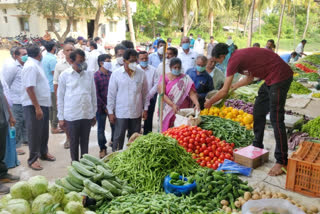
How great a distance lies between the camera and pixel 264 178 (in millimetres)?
3553

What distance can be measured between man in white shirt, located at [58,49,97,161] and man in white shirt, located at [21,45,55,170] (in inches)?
24.4

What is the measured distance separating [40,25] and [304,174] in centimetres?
2580

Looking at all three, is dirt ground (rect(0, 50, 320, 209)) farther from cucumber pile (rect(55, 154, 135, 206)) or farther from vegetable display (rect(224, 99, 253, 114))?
cucumber pile (rect(55, 154, 135, 206))

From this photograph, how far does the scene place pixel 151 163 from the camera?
327cm

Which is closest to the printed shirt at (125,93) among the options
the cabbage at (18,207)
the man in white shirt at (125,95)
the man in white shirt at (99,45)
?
the man in white shirt at (125,95)

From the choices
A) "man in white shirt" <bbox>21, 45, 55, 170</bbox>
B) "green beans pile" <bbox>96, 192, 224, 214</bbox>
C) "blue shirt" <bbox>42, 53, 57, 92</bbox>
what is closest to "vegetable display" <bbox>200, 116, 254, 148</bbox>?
"green beans pile" <bbox>96, 192, 224, 214</bbox>

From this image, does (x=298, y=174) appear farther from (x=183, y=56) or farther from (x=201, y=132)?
(x=183, y=56)

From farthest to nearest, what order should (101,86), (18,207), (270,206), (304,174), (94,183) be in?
(101,86), (304,174), (94,183), (270,206), (18,207)

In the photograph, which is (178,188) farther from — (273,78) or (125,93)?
(125,93)

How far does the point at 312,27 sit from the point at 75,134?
142 feet

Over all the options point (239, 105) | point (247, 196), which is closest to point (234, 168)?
point (247, 196)

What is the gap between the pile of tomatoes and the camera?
3.81 meters

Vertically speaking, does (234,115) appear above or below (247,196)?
above

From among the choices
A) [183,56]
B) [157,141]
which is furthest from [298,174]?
[183,56]
